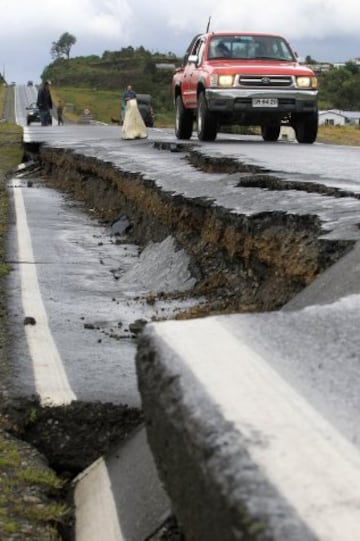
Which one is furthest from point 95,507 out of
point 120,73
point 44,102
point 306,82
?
point 120,73

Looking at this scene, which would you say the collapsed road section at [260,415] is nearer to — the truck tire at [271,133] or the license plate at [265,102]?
the license plate at [265,102]

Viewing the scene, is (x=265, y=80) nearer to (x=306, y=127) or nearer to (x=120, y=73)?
(x=306, y=127)

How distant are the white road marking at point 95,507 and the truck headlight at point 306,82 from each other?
12713 millimetres

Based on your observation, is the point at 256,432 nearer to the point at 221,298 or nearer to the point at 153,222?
the point at 221,298

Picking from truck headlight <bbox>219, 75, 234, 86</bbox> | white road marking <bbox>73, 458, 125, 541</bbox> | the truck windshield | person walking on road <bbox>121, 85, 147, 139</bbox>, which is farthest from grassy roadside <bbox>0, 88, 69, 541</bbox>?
person walking on road <bbox>121, 85, 147, 139</bbox>

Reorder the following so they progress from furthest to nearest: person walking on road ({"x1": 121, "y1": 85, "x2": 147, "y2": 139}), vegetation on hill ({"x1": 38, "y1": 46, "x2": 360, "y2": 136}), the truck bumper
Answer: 1. vegetation on hill ({"x1": 38, "y1": 46, "x2": 360, "y2": 136})
2. person walking on road ({"x1": 121, "y1": 85, "x2": 147, "y2": 139})
3. the truck bumper

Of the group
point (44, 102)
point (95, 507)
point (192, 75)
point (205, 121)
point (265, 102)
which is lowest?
point (95, 507)

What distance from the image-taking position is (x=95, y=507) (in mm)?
2803

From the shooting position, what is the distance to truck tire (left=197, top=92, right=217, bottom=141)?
15.2 metres

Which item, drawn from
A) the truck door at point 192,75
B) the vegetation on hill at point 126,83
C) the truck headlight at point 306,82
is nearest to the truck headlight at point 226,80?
the truck door at point 192,75

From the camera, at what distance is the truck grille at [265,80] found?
585 inches

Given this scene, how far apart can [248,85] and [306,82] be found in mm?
1036

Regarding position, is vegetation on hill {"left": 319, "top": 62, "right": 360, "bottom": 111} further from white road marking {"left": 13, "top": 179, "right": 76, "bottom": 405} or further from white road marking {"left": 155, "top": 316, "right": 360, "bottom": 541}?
white road marking {"left": 155, "top": 316, "right": 360, "bottom": 541}

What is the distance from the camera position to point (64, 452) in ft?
10.8
